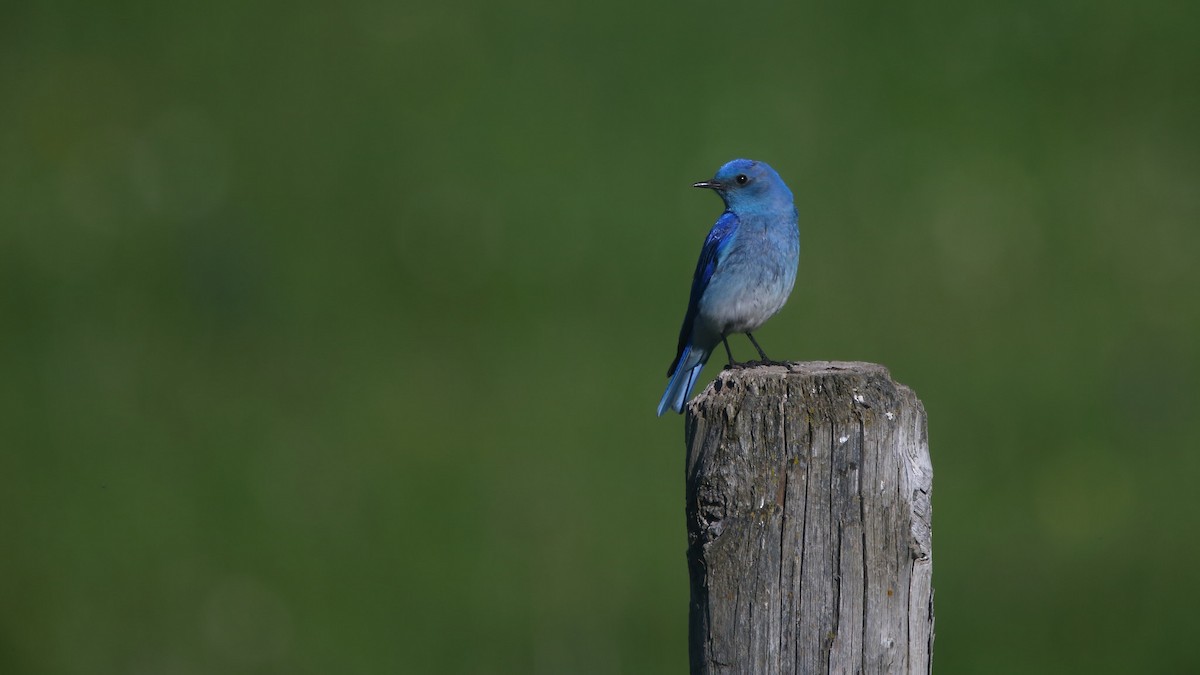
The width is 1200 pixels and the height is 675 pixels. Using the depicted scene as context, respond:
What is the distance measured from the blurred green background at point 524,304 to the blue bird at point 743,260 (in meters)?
3.32

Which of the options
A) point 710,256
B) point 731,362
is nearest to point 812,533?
point 731,362

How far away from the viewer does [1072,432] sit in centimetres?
1055

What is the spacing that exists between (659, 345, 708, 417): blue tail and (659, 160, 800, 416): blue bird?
0.06ft

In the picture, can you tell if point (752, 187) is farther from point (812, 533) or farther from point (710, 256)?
point (812, 533)

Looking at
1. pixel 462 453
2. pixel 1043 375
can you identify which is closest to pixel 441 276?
pixel 462 453

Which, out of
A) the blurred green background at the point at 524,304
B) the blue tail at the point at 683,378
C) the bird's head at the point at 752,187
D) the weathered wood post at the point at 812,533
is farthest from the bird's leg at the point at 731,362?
the blurred green background at the point at 524,304

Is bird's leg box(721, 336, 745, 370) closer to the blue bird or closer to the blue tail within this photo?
the blue bird

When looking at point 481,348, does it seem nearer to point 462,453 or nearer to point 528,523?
point 462,453

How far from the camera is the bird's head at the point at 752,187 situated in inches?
245

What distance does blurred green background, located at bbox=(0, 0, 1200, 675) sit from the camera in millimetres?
9391

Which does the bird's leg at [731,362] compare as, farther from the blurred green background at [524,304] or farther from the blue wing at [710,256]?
the blurred green background at [524,304]

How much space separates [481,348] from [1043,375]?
4502mm

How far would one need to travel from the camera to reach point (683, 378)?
21.7 feet

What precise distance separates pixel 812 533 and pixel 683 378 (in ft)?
11.4
